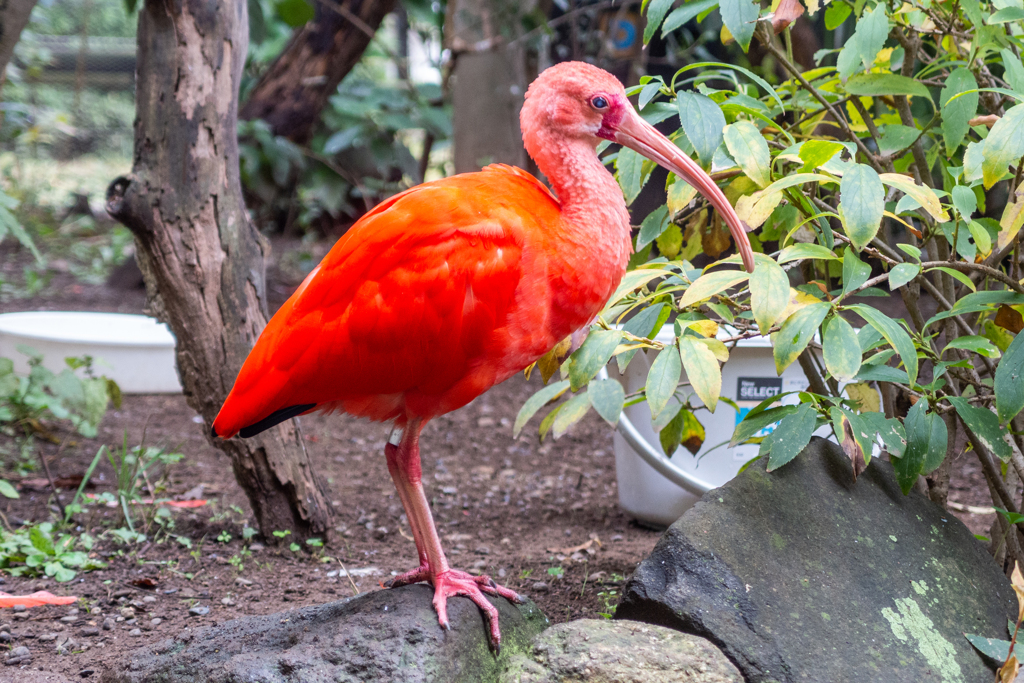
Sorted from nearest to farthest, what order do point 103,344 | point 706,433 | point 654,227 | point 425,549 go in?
point 425,549, point 654,227, point 706,433, point 103,344

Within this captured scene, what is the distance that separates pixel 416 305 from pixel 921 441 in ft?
4.15

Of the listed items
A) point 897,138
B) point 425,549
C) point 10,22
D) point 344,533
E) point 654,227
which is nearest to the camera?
point 425,549

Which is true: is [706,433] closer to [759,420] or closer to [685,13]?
[759,420]

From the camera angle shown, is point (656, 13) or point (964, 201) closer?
point (964, 201)

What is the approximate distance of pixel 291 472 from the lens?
10.3ft

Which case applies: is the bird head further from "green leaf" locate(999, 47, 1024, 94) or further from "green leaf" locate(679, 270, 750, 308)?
"green leaf" locate(999, 47, 1024, 94)

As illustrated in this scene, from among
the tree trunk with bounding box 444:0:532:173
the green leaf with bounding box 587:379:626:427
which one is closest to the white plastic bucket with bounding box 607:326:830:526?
the green leaf with bounding box 587:379:626:427

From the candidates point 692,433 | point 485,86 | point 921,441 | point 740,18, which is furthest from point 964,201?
point 485,86

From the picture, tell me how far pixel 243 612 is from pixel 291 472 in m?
0.56

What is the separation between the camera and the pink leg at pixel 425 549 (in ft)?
7.05

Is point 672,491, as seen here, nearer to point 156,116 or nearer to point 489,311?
point 489,311

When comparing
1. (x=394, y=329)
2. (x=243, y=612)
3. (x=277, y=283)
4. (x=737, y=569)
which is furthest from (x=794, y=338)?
(x=277, y=283)

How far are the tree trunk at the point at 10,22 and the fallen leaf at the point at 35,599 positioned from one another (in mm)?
1844

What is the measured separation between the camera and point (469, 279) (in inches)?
78.1
